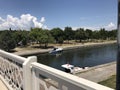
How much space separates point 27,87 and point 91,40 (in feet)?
247

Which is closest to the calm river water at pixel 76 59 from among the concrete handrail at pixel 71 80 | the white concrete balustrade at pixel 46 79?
the white concrete balustrade at pixel 46 79

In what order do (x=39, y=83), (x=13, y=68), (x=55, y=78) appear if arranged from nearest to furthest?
(x=55, y=78) → (x=39, y=83) → (x=13, y=68)

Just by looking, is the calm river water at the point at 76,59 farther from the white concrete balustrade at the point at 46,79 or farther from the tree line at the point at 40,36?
the white concrete balustrade at the point at 46,79

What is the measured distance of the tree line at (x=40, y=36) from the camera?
40125mm

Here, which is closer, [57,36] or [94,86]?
[94,86]

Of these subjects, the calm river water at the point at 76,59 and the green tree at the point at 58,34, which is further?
the green tree at the point at 58,34

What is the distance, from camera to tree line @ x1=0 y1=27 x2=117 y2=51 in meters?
40.1

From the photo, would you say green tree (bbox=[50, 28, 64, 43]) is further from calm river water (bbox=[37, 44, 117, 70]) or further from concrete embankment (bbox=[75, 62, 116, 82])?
concrete embankment (bbox=[75, 62, 116, 82])

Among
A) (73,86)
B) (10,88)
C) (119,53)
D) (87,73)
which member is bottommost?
(87,73)

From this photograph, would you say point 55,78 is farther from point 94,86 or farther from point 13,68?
point 13,68

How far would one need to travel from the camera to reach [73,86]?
1.55 metres

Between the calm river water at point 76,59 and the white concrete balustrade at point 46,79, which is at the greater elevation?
the white concrete balustrade at point 46,79

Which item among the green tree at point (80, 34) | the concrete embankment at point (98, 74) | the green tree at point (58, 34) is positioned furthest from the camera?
the green tree at point (80, 34)

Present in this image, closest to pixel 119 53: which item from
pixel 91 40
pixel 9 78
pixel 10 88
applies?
pixel 10 88
